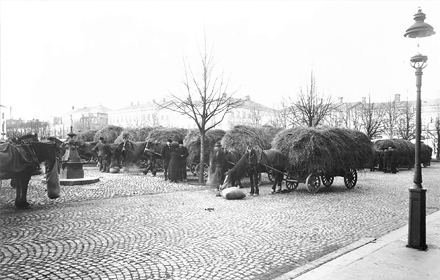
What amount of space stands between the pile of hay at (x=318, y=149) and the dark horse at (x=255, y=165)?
1.43ft

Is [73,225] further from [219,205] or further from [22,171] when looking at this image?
[219,205]

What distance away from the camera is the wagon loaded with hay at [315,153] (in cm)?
1237

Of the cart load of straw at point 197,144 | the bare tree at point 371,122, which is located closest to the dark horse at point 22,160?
the cart load of straw at point 197,144

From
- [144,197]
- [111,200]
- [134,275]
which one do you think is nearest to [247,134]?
[144,197]

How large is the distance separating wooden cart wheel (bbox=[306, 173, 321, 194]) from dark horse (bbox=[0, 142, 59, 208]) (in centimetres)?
811

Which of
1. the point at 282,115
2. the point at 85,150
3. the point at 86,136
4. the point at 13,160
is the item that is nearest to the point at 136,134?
the point at 85,150

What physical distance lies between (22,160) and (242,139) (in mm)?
9026

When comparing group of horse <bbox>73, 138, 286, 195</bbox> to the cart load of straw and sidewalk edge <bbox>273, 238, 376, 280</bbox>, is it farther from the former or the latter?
sidewalk edge <bbox>273, 238, 376, 280</bbox>

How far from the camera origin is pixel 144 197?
11.6 meters

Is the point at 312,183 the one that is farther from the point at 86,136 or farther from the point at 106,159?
the point at 86,136

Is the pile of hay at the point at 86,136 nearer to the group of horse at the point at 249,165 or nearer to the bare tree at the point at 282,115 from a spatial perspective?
the group of horse at the point at 249,165

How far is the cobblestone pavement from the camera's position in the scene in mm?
4895

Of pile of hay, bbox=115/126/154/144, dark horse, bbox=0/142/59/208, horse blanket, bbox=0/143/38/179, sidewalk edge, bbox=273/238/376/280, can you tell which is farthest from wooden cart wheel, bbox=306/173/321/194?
pile of hay, bbox=115/126/154/144

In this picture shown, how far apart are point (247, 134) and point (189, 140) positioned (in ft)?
12.9
